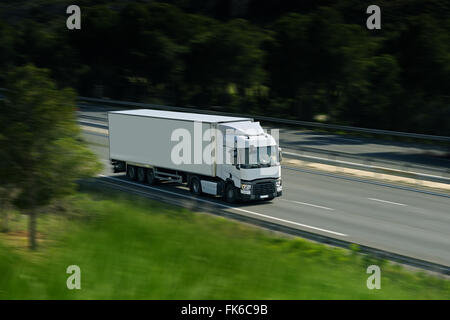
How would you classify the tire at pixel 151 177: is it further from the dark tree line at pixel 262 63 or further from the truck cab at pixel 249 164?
the dark tree line at pixel 262 63

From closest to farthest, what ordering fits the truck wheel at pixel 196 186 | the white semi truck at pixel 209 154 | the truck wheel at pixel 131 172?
1. the white semi truck at pixel 209 154
2. the truck wheel at pixel 196 186
3. the truck wheel at pixel 131 172

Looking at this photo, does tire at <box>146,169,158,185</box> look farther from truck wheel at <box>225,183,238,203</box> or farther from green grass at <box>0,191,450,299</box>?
green grass at <box>0,191,450,299</box>

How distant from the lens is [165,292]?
29.8 ft

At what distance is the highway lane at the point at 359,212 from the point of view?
20.5 metres

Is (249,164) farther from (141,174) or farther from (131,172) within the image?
(131,172)

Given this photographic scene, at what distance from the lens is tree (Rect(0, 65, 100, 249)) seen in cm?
1608

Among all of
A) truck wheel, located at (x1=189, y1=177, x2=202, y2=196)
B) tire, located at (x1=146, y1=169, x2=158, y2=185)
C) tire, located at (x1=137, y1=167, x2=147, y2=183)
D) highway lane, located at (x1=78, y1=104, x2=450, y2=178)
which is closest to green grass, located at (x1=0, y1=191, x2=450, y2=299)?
truck wheel, located at (x1=189, y1=177, x2=202, y2=196)

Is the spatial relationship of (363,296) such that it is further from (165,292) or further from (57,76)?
(57,76)

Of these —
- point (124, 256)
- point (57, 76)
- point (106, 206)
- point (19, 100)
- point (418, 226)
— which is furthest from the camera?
point (57, 76)

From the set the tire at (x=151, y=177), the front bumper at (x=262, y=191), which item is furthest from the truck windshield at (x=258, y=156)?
the tire at (x=151, y=177)

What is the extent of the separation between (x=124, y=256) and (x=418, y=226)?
A: 47.6 feet

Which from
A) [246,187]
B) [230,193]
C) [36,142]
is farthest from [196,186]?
[36,142]

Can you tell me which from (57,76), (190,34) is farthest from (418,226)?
(57,76)

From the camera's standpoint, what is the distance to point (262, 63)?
55.2m
